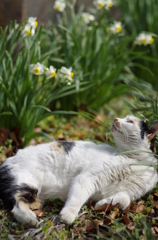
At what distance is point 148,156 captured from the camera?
7.56ft

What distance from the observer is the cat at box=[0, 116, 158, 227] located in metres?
2.09

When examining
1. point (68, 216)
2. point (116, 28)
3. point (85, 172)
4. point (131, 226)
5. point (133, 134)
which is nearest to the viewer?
point (68, 216)

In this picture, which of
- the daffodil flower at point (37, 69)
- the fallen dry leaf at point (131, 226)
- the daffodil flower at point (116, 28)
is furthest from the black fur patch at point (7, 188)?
the daffodil flower at point (116, 28)

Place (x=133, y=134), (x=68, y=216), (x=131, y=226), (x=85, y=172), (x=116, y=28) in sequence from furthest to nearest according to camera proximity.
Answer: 1. (x=116, y=28)
2. (x=133, y=134)
3. (x=85, y=172)
4. (x=131, y=226)
5. (x=68, y=216)

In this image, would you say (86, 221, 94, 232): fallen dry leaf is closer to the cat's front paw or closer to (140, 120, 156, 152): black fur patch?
the cat's front paw

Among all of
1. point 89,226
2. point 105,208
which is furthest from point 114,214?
point 89,226

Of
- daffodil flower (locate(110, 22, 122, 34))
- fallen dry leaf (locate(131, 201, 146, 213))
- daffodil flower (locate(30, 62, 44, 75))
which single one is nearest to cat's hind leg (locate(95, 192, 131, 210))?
fallen dry leaf (locate(131, 201, 146, 213))

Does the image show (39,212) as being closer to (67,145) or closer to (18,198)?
(18,198)

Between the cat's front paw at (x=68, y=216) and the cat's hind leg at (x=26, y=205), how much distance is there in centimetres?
16

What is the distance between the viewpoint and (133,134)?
2281 mm

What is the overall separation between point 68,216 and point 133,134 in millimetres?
712

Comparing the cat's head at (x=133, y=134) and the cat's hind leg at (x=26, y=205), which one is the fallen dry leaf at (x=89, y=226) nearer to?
the cat's hind leg at (x=26, y=205)

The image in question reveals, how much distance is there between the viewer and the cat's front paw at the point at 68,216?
1.95 m

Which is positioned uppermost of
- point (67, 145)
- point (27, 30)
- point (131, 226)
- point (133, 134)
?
point (27, 30)
